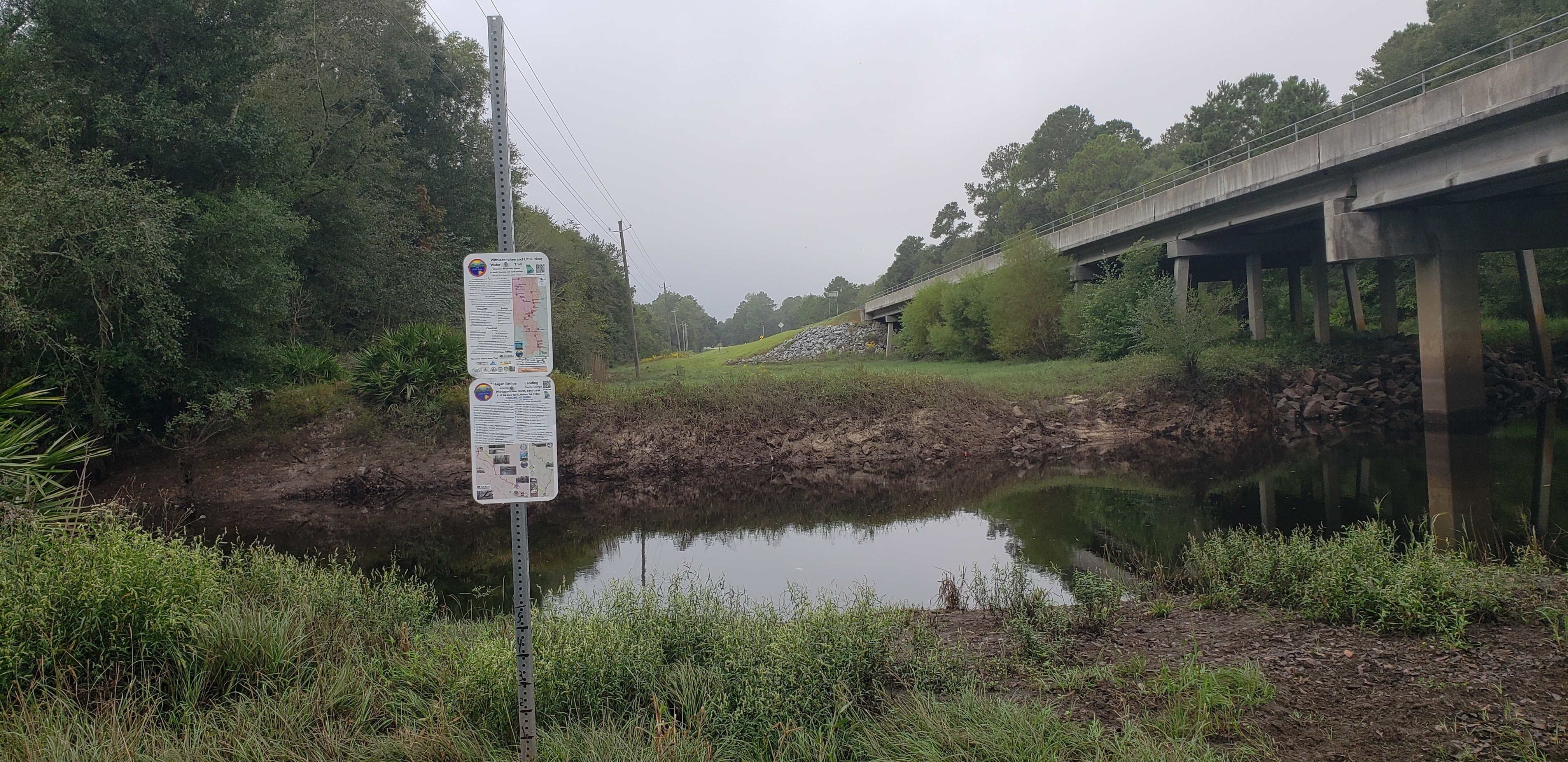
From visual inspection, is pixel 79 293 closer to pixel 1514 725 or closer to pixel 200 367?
pixel 200 367

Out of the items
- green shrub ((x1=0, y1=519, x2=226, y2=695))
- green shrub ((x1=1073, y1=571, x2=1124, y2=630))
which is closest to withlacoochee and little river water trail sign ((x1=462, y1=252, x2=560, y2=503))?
green shrub ((x1=0, y1=519, x2=226, y2=695))

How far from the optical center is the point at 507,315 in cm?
375

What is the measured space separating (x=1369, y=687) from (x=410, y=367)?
21.7 m

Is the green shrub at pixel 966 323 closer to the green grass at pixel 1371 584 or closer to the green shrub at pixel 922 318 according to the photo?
the green shrub at pixel 922 318

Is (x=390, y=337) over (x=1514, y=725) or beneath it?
over

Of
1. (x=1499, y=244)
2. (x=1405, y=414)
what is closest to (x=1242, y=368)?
(x=1405, y=414)

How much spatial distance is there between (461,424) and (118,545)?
696 inches

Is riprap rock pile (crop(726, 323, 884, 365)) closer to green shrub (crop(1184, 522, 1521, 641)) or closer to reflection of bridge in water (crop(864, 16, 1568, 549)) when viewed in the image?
reflection of bridge in water (crop(864, 16, 1568, 549))

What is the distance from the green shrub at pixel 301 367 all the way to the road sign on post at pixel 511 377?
20.6 metres

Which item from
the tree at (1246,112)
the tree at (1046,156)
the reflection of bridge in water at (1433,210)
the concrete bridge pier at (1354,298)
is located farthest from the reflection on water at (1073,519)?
the tree at (1046,156)

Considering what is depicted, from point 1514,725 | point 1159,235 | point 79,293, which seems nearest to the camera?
point 1514,725

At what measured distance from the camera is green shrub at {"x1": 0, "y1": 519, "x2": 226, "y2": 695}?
437 cm

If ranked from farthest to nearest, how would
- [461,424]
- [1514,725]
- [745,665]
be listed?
[461,424], [745,665], [1514,725]

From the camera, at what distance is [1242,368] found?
24859mm
